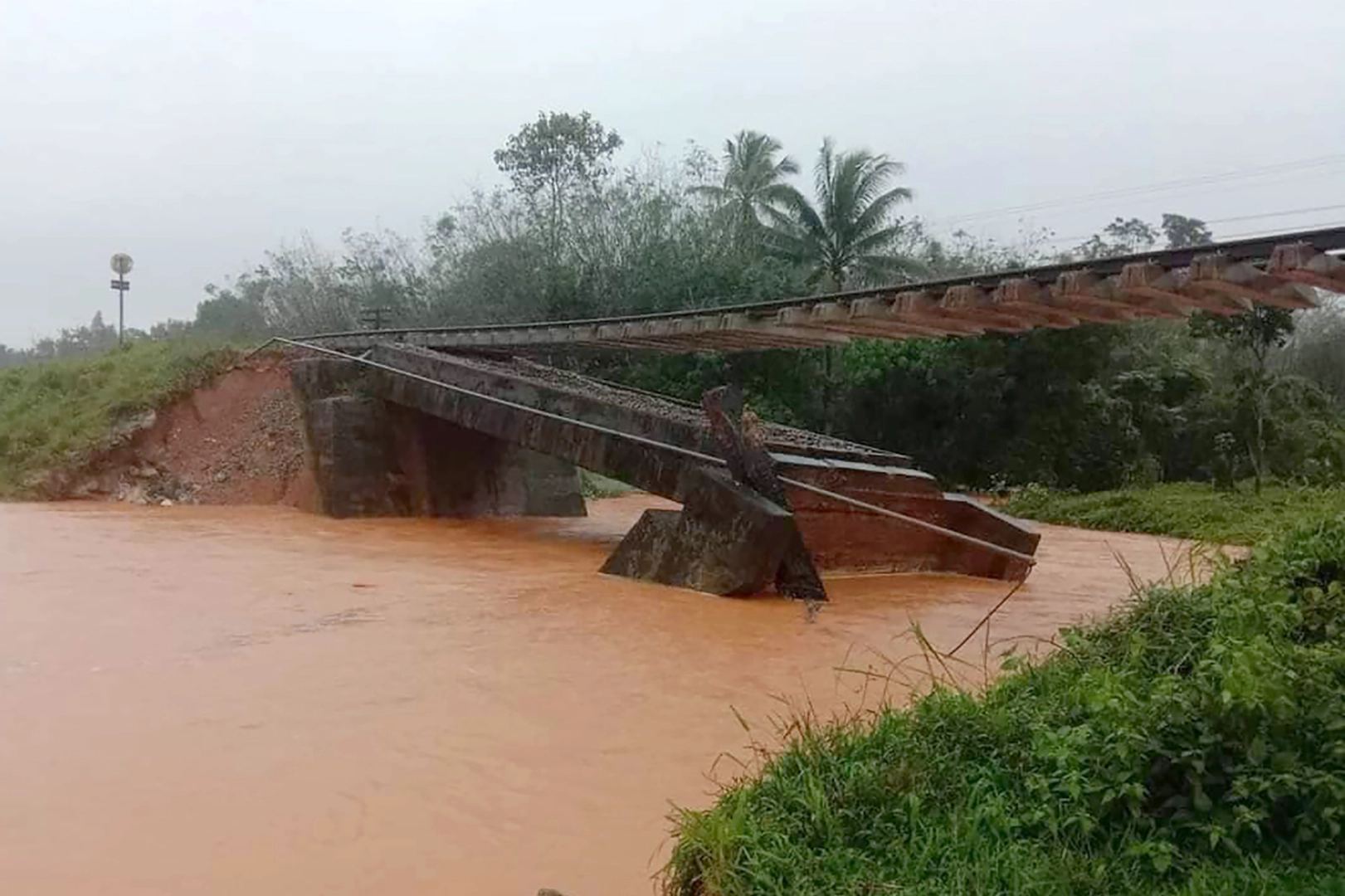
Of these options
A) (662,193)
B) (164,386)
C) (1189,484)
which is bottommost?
(1189,484)

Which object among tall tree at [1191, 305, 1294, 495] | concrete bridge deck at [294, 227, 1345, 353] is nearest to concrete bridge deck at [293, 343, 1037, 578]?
concrete bridge deck at [294, 227, 1345, 353]

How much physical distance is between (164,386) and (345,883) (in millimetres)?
14831

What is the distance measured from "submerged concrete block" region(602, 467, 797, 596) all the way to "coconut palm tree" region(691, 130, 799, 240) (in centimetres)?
2106

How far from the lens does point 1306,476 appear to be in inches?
698

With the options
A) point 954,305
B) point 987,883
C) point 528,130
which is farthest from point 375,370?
point 528,130

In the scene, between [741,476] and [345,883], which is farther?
[741,476]

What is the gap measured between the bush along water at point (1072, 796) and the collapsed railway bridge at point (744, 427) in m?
4.34

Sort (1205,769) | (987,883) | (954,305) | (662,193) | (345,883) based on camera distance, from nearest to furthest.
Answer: (987,883)
(1205,769)
(345,883)
(954,305)
(662,193)

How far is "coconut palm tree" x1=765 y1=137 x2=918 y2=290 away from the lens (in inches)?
1129

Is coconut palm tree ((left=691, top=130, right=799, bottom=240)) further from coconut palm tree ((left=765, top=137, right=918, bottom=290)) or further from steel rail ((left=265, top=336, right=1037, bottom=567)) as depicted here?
steel rail ((left=265, top=336, right=1037, bottom=567))

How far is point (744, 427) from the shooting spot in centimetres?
905

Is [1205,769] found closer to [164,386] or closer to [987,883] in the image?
[987,883]

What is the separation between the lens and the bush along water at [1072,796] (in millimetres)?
2859

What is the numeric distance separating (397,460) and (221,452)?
3.56m
